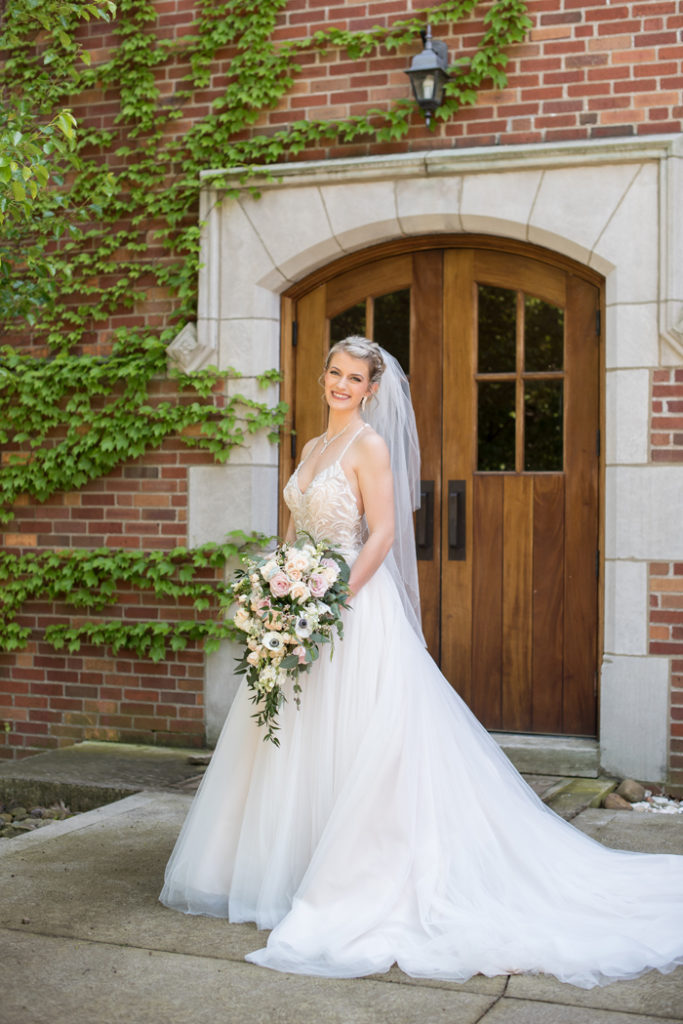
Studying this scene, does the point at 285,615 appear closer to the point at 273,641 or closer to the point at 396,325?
the point at 273,641

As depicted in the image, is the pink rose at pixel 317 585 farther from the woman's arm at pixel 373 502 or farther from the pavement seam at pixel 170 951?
the pavement seam at pixel 170 951

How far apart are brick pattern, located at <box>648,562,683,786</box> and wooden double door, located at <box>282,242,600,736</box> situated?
0.36m

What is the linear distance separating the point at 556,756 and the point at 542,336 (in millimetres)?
2055

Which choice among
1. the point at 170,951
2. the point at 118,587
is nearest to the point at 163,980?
the point at 170,951

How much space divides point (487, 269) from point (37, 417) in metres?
2.60

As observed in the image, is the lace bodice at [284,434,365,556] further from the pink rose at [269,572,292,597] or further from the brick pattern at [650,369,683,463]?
the brick pattern at [650,369,683,463]

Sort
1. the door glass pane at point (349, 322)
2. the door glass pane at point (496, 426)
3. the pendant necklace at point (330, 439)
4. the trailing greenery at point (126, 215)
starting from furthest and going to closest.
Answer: the door glass pane at point (349, 322) < the trailing greenery at point (126, 215) < the door glass pane at point (496, 426) < the pendant necklace at point (330, 439)

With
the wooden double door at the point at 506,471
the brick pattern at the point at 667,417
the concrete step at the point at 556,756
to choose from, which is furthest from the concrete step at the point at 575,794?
the brick pattern at the point at 667,417

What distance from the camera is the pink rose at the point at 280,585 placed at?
135 inches

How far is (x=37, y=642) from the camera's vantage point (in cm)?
643

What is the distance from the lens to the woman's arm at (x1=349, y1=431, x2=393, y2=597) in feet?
12.1

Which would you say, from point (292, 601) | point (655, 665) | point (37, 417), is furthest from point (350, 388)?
point (37, 417)

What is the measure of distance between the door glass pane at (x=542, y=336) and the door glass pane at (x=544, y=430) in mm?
99

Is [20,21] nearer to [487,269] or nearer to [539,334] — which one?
[487,269]
